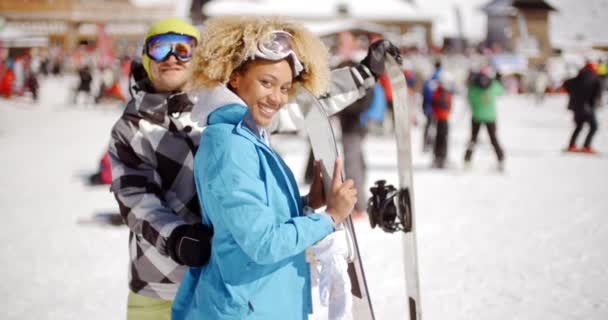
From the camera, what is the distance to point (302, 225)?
1271 millimetres

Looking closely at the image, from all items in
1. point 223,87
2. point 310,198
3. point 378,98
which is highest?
point 223,87

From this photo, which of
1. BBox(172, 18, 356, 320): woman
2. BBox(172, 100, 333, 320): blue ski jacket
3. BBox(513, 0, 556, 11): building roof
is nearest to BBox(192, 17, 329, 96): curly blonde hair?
BBox(172, 18, 356, 320): woman

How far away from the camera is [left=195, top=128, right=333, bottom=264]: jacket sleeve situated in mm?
1187

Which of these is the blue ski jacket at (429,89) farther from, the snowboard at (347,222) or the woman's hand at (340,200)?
the woman's hand at (340,200)

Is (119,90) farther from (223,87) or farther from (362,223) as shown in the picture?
(223,87)

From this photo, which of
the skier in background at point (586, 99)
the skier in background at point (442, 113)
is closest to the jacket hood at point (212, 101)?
the skier in background at point (442, 113)

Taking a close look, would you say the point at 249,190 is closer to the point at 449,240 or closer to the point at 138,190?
the point at 138,190

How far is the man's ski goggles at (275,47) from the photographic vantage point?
1.34 metres

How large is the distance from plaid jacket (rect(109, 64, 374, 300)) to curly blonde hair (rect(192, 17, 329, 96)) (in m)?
0.25

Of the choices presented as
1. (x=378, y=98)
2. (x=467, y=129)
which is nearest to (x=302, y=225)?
(x=378, y=98)

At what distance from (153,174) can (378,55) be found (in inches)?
39.7

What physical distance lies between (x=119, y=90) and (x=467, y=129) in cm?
1203

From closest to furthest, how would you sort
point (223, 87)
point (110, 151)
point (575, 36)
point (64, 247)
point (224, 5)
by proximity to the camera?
1. point (223, 87)
2. point (110, 151)
3. point (64, 247)
4. point (575, 36)
5. point (224, 5)

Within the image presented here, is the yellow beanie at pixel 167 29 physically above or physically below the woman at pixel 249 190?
above
